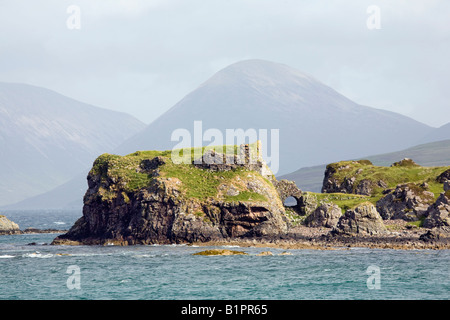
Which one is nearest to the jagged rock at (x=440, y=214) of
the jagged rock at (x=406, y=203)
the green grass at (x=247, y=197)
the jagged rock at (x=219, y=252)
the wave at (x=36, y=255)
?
the jagged rock at (x=406, y=203)

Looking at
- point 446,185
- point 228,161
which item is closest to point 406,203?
point 446,185

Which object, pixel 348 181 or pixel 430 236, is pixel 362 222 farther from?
pixel 348 181

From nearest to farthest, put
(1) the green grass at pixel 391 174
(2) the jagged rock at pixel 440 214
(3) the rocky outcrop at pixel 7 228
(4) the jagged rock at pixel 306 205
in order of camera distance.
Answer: (2) the jagged rock at pixel 440 214 → (4) the jagged rock at pixel 306 205 → (1) the green grass at pixel 391 174 → (3) the rocky outcrop at pixel 7 228

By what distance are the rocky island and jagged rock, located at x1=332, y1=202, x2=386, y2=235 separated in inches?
6.6

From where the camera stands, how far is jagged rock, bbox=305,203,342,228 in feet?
435

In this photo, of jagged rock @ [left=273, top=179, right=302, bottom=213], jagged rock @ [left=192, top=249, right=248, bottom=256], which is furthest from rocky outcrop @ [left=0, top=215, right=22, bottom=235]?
jagged rock @ [left=192, top=249, right=248, bottom=256]

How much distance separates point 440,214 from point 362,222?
14.6 meters

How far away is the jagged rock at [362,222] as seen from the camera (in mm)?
114562

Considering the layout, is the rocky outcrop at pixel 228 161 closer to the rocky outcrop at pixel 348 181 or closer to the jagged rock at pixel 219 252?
the jagged rock at pixel 219 252

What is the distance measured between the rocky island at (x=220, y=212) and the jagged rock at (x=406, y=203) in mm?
235

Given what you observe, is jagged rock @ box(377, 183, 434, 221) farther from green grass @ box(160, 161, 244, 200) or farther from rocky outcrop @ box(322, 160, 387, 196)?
green grass @ box(160, 161, 244, 200)
